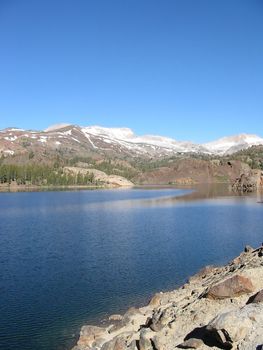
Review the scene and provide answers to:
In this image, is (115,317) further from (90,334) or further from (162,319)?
(162,319)

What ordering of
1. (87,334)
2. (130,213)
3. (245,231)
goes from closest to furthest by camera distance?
(87,334)
(245,231)
(130,213)

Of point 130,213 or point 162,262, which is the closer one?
point 162,262

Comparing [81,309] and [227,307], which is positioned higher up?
[227,307]

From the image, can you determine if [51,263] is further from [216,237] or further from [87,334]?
[216,237]

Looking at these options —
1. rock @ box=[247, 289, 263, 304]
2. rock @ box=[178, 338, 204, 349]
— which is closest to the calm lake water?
rock @ box=[178, 338, 204, 349]

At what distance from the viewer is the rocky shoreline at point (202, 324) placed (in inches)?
665

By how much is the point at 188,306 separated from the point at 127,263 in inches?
802

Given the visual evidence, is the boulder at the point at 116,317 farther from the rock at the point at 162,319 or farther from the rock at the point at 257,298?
the rock at the point at 257,298

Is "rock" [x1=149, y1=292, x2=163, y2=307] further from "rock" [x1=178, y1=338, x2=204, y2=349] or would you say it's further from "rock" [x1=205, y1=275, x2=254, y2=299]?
"rock" [x1=178, y1=338, x2=204, y2=349]

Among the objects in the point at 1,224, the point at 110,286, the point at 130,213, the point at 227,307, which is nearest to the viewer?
the point at 227,307

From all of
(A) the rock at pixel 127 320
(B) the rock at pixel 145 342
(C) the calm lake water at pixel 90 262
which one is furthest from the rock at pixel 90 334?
(B) the rock at pixel 145 342

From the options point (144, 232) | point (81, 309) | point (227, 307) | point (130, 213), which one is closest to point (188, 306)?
point (227, 307)

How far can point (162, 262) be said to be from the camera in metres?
42.2

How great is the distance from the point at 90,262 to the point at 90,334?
1939 cm
